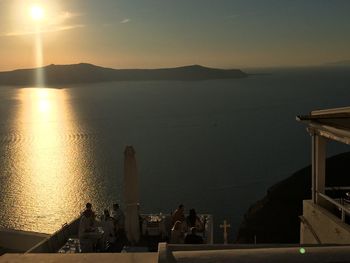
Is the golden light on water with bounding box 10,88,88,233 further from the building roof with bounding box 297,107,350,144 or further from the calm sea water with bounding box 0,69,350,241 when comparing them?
the building roof with bounding box 297,107,350,144

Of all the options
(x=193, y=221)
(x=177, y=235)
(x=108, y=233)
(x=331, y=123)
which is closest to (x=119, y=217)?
(x=108, y=233)

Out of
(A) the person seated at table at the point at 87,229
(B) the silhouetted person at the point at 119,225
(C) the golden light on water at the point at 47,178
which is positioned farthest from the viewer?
(C) the golden light on water at the point at 47,178

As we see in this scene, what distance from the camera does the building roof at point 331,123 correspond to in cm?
782

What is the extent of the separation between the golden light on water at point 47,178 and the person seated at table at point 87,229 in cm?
3477

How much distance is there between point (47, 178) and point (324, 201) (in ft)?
185

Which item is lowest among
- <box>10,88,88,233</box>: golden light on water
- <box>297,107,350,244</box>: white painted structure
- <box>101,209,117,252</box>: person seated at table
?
<box>10,88,88,233</box>: golden light on water

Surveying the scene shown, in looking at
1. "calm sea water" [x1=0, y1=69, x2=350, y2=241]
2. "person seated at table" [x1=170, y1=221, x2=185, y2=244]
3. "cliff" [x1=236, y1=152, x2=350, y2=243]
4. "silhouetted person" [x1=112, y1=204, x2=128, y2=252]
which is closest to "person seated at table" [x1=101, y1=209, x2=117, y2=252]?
"silhouetted person" [x1=112, y1=204, x2=128, y2=252]

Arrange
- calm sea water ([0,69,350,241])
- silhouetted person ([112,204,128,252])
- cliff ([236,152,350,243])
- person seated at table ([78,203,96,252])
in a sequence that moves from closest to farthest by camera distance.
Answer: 1. person seated at table ([78,203,96,252])
2. silhouetted person ([112,204,128,252])
3. cliff ([236,152,350,243])
4. calm sea water ([0,69,350,241])

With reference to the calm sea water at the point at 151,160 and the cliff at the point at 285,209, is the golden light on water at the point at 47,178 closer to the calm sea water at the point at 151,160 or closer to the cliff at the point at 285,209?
the calm sea water at the point at 151,160

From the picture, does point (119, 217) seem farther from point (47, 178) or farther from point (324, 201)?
point (47, 178)

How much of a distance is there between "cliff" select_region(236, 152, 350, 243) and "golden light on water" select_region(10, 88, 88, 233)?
20.7 m

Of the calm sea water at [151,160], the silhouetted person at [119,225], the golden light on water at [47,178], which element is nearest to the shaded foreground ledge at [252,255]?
the silhouetted person at [119,225]

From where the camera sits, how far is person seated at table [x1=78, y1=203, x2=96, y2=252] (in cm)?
1004

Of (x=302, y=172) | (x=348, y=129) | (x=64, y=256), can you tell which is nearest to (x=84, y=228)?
(x=64, y=256)
